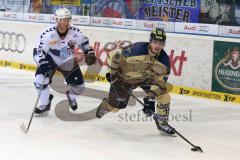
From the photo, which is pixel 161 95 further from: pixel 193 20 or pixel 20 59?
pixel 20 59

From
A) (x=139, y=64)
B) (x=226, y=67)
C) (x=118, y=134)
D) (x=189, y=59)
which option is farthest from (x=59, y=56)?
(x=226, y=67)

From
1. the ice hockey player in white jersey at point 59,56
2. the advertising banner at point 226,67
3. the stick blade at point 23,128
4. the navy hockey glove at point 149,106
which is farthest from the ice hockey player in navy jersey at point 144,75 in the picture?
the advertising banner at point 226,67

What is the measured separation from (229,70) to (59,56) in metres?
2.91

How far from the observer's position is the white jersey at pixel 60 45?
6770mm

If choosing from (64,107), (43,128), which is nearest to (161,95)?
(43,128)

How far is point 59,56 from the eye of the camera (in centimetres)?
704

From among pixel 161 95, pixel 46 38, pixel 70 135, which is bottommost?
pixel 70 135

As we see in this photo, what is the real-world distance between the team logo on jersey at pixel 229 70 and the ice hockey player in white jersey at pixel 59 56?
8.30 ft

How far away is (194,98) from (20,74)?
157 inches

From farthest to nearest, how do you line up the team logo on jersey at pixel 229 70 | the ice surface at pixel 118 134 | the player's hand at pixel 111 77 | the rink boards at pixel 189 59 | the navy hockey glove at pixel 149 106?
the rink boards at pixel 189 59 < the team logo on jersey at pixel 229 70 < the player's hand at pixel 111 77 < the navy hockey glove at pixel 149 106 < the ice surface at pixel 118 134

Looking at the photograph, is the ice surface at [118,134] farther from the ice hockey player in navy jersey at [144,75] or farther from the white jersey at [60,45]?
the white jersey at [60,45]

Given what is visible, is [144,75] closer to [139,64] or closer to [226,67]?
[139,64]

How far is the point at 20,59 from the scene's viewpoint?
37.9 ft

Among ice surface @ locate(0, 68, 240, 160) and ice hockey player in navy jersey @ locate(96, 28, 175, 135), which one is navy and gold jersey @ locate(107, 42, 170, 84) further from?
ice surface @ locate(0, 68, 240, 160)
